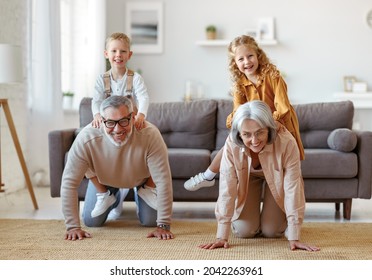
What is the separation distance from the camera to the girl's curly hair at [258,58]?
353 cm

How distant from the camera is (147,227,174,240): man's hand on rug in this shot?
11.8 feet

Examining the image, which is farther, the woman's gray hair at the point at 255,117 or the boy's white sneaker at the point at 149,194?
the boy's white sneaker at the point at 149,194

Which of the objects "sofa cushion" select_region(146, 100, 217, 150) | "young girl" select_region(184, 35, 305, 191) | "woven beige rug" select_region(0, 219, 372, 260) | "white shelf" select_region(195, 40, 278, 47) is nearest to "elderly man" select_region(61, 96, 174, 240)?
"woven beige rug" select_region(0, 219, 372, 260)

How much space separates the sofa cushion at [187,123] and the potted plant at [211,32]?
363cm

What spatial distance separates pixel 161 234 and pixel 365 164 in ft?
5.41

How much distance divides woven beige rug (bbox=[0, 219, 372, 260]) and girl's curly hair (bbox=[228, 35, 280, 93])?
944 mm

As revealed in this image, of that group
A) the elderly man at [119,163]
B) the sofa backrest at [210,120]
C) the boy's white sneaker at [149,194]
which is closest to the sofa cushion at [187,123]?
the sofa backrest at [210,120]

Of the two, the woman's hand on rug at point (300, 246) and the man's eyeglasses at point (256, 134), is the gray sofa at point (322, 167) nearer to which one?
the woman's hand on rug at point (300, 246)

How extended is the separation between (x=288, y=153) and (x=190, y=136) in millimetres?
1837

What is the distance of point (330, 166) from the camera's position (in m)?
4.39

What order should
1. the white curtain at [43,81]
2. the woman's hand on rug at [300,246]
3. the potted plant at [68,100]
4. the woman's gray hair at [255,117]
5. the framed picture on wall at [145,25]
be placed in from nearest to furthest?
1. the woman's gray hair at [255,117]
2. the woman's hand on rug at [300,246]
3. the white curtain at [43,81]
4. the potted plant at [68,100]
5. the framed picture on wall at [145,25]

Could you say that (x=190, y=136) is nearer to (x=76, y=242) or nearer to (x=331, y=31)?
(x=76, y=242)

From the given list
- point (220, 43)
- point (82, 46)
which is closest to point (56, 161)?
point (82, 46)

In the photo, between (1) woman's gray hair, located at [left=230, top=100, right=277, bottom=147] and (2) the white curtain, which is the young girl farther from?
(2) the white curtain
